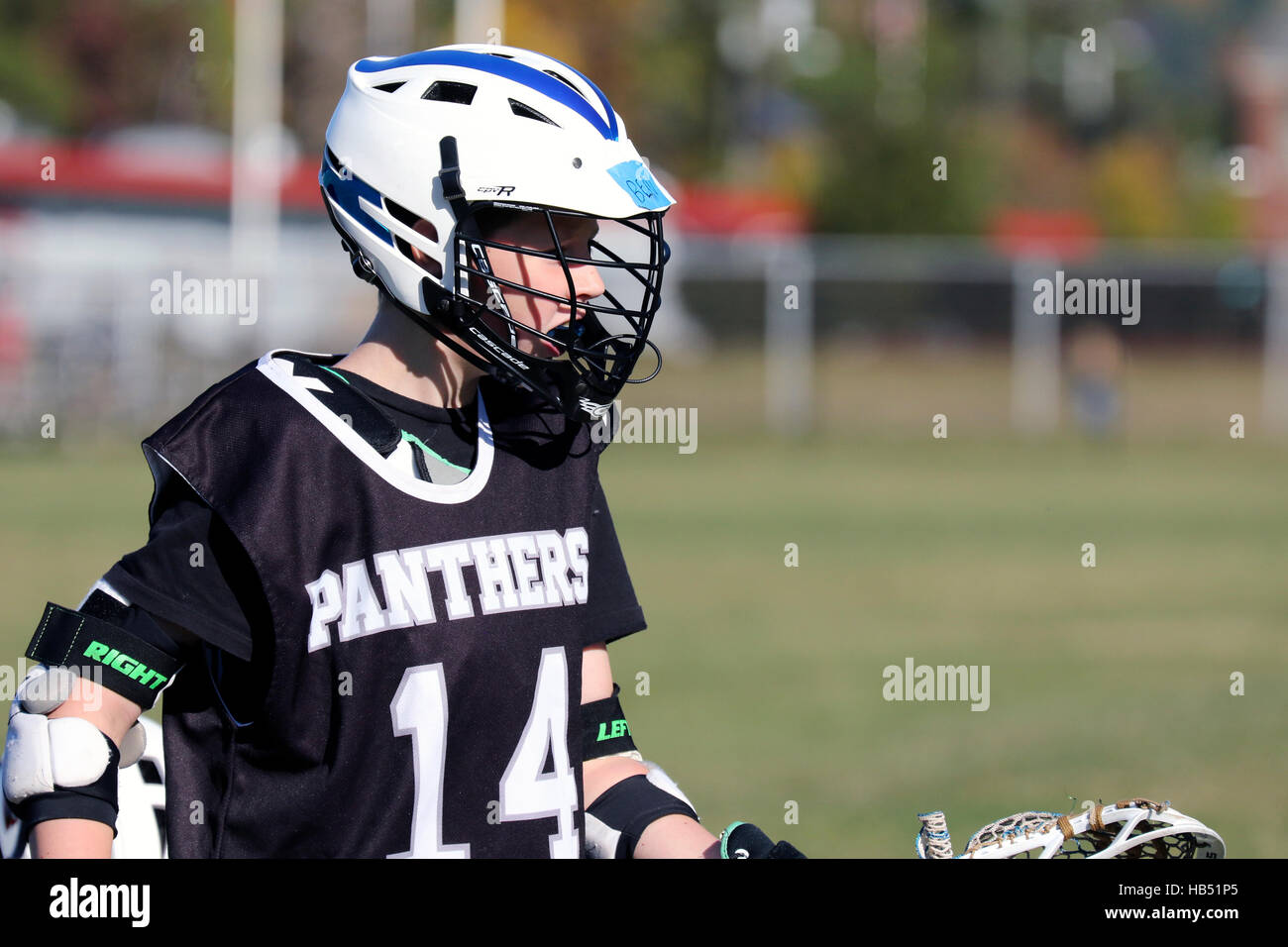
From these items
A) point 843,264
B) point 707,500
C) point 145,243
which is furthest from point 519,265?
point 145,243

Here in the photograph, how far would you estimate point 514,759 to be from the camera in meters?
2.53

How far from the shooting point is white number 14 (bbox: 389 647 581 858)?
2.44 meters

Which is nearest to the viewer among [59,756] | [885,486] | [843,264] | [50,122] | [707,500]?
[59,756]

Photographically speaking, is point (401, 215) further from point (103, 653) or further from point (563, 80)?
point (103, 653)

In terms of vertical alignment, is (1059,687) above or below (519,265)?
below

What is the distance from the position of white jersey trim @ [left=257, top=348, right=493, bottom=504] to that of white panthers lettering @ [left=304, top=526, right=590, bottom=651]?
0.27ft

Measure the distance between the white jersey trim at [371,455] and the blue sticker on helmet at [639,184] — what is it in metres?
0.53

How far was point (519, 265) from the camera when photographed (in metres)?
2.65

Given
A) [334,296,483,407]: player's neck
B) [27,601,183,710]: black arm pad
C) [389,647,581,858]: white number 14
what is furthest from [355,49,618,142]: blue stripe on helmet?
[27,601,183,710]: black arm pad

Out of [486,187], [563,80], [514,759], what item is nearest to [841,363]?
[563,80]

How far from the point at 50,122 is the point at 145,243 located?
1206 centimetres

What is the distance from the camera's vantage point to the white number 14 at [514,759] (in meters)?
2.44

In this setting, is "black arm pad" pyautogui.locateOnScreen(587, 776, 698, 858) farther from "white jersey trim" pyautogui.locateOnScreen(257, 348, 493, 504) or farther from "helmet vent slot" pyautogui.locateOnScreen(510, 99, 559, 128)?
"helmet vent slot" pyautogui.locateOnScreen(510, 99, 559, 128)

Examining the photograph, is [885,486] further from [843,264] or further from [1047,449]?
[843,264]
